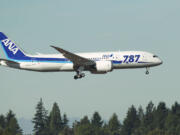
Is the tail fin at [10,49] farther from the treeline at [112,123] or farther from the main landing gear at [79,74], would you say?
the treeline at [112,123]

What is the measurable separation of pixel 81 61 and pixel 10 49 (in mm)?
12049

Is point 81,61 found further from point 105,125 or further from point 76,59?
point 105,125

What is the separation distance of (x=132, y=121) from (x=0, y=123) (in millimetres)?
41423

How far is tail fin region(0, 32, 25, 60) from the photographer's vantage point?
8144cm

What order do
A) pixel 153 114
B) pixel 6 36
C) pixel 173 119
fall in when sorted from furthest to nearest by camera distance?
pixel 153 114, pixel 173 119, pixel 6 36

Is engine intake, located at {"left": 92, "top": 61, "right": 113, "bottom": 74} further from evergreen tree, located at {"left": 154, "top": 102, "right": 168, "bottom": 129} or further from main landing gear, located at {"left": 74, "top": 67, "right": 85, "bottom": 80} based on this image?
evergreen tree, located at {"left": 154, "top": 102, "right": 168, "bottom": 129}

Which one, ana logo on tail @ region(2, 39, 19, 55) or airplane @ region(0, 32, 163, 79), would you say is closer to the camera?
airplane @ region(0, 32, 163, 79)

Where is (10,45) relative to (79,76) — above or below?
above

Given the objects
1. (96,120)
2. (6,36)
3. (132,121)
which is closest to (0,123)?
(96,120)

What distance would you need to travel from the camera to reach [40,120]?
16338 cm

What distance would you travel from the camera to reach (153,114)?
164500mm

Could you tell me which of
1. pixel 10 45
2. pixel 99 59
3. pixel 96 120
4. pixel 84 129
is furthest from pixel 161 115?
pixel 10 45

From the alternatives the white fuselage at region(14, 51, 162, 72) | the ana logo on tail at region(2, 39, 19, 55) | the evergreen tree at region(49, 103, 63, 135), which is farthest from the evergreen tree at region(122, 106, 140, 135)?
the ana logo on tail at region(2, 39, 19, 55)

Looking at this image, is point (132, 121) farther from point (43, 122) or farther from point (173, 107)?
point (43, 122)
